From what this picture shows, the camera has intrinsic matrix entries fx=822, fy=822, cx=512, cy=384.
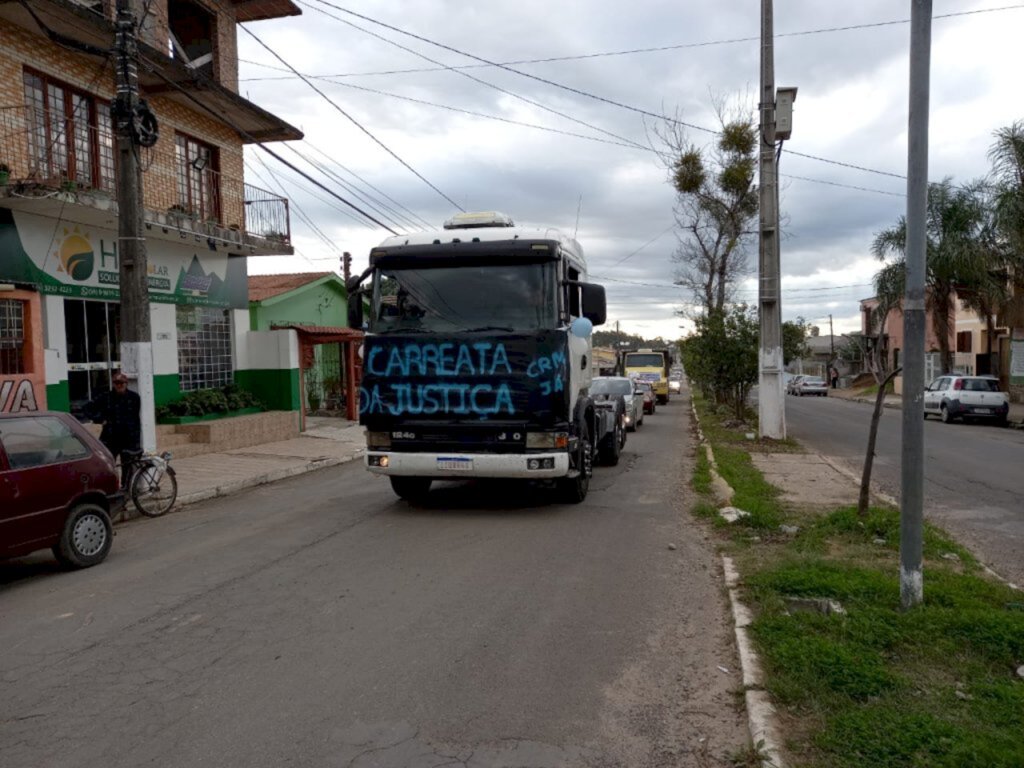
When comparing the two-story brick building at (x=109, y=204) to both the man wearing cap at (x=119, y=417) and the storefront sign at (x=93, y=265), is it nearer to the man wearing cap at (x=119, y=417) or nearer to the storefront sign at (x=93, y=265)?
the storefront sign at (x=93, y=265)

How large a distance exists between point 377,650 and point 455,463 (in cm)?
433

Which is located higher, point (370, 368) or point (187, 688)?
point (370, 368)

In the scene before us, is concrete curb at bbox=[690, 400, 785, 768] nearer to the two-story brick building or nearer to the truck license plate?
the truck license plate

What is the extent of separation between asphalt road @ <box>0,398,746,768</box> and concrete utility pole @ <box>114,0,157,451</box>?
338cm

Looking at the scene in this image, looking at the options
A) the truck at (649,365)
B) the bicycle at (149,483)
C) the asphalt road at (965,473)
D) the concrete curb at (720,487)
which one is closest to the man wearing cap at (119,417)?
the bicycle at (149,483)

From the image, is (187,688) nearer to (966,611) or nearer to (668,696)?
(668,696)

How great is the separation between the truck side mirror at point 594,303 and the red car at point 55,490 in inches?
217

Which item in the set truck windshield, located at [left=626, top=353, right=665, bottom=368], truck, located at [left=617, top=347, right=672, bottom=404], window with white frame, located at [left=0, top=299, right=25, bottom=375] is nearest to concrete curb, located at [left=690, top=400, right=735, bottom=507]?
window with white frame, located at [left=0, top=299, right=25, bottom=375]

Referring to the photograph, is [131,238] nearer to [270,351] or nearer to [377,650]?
[377,650]

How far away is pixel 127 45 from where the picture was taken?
11.3 metres

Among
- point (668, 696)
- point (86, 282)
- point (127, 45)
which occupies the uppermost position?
point (127, 45)

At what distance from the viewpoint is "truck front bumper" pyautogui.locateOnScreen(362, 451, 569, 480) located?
30.3ft

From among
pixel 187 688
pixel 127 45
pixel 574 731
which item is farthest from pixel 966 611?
pixel 127 45

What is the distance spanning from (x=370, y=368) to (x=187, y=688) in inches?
210
